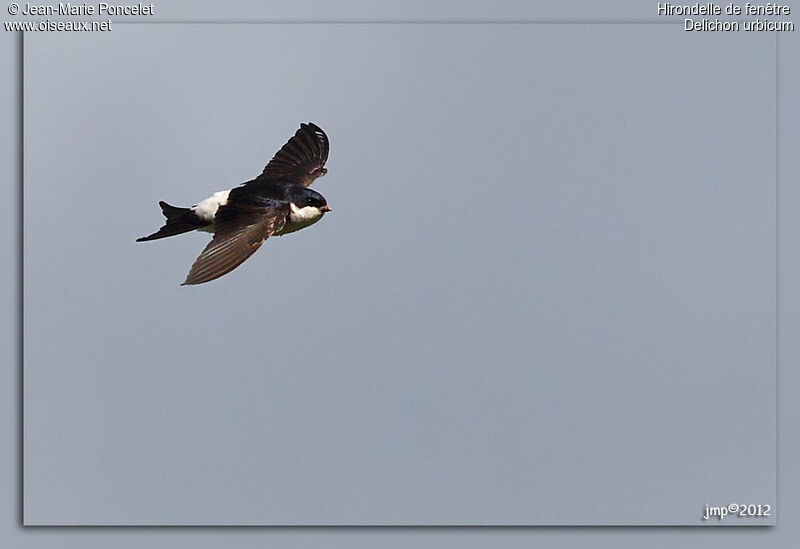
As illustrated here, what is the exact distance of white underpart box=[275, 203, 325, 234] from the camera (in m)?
5.68

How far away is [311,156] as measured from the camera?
243 inches

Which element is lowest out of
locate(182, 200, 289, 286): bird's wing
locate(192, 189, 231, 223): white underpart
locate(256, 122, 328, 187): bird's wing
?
locate(182, 200, 289, 286): bird's wing

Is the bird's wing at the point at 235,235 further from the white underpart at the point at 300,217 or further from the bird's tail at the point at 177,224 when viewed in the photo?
the bird's tail at the point at 177,224

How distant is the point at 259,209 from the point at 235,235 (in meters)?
0.27

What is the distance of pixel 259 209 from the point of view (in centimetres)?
557

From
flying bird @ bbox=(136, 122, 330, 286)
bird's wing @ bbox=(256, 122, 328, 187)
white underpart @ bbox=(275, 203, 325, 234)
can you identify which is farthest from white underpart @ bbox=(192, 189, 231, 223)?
bird's wing @ bbox=(256, 122, 328, 187)

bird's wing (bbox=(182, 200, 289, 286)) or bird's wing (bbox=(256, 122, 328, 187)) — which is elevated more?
bird's wing (bbox=(256, 122, 328, 187))

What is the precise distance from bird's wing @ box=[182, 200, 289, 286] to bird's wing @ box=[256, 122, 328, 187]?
516 millimetres

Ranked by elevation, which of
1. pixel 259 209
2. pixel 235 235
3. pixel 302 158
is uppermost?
pixel 302 158

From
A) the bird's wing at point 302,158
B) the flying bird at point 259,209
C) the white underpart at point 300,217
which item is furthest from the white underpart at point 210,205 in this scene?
the bird's wing at point 302,158

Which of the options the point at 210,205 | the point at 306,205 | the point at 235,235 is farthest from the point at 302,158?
the point at 235,235

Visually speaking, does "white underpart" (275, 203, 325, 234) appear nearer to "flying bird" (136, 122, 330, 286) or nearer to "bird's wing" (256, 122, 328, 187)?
"flying bird" (136, 122, 330, 286)

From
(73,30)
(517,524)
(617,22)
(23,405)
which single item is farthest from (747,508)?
(73,30)

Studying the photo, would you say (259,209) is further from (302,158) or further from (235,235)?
(302,158)
